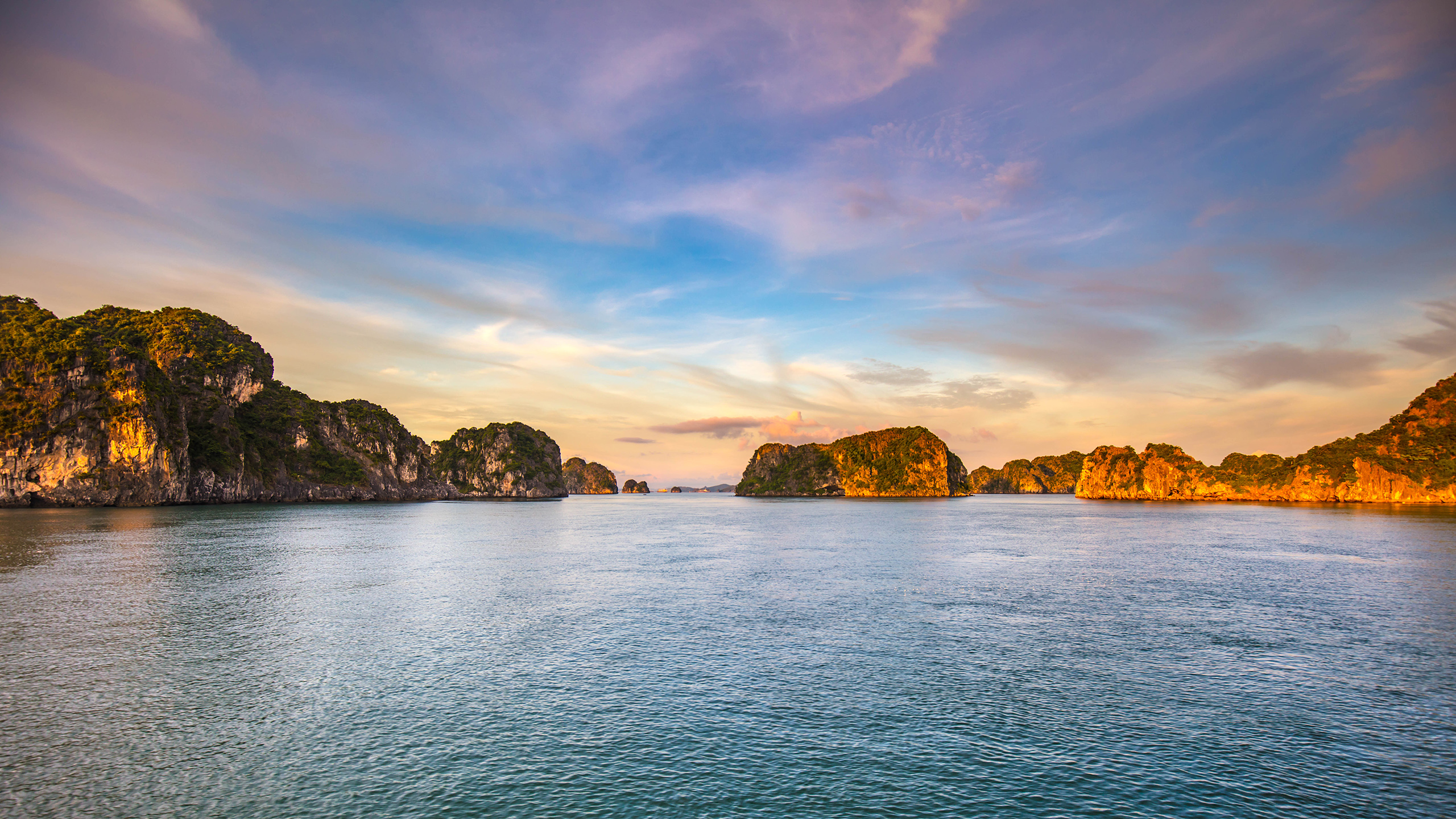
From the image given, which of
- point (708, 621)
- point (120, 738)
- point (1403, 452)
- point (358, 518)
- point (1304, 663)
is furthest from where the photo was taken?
point (1403, 452)

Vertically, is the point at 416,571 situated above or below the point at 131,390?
below

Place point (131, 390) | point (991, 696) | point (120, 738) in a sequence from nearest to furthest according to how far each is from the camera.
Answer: point (120, 738)
point (991, 696)
point (131, 390)

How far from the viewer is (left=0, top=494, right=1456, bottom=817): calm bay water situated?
1484cm

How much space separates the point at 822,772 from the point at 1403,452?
27379 cm

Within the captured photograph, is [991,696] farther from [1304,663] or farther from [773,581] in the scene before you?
[773,581]

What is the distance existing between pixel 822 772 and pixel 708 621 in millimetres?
18005

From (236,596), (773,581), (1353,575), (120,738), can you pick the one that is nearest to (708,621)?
(773,581)

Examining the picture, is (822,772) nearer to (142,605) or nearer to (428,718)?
(428,718)

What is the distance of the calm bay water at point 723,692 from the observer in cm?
1484

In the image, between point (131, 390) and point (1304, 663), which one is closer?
point (1304, 663)

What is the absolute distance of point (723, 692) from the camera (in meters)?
21.9

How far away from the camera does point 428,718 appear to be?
19.5 metres

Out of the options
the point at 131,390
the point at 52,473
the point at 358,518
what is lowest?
the point at 358,518

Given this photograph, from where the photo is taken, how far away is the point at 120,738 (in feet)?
58.3
